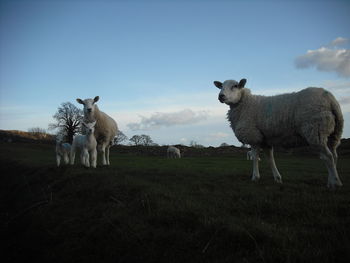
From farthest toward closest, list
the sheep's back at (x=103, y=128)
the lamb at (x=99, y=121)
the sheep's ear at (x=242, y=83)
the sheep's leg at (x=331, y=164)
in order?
the sheep's back at (x=103, y=128)
the lamb at (x=99, y=121)
the sheep's ear at (x=242, y=83)
the sheep's leg at (x=331, y=164)

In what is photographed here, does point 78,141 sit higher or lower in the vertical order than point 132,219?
higher

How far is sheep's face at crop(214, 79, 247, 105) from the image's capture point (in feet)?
25.4

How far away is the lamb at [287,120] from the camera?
5758mm

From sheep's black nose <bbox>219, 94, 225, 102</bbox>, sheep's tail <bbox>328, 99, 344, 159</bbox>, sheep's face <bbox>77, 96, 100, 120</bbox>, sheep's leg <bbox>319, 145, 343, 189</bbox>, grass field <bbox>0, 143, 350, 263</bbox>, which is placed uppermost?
sheep's face <bbox>77, 96, 100, 120</bbox>

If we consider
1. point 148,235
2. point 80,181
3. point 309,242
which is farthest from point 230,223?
point 80,181

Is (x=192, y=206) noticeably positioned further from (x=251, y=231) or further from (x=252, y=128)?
(x=252, y=128)

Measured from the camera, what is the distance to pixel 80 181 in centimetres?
771

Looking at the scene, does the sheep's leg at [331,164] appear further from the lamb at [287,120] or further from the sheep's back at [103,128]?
the sheep's back at [103,128]

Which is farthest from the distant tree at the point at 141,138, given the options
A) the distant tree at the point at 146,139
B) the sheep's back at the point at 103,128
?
the sheep's back at the point at 103,128

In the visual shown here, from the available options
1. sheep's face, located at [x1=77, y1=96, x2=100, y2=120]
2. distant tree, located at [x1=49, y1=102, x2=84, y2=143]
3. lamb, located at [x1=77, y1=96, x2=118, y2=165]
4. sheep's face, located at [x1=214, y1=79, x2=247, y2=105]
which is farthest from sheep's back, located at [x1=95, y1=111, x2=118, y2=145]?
distant tree, located at [x1=49, y1=102, x2=84, y2=143]

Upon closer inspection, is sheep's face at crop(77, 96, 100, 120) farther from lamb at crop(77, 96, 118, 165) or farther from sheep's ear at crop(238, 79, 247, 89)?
sheep's ear at crop(238, 79, 247, 89)

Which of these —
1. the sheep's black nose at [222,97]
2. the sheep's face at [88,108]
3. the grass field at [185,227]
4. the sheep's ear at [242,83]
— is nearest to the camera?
the grass field at [185,227]

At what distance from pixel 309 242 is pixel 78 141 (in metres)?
9.98

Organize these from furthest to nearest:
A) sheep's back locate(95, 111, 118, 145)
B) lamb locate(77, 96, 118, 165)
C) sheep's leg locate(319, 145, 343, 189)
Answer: sheep's back locate(95, 111, 118, 145), lamb locate(77, 96, 118, 165), sheep's leg locate(319, 145, 343, 189)
